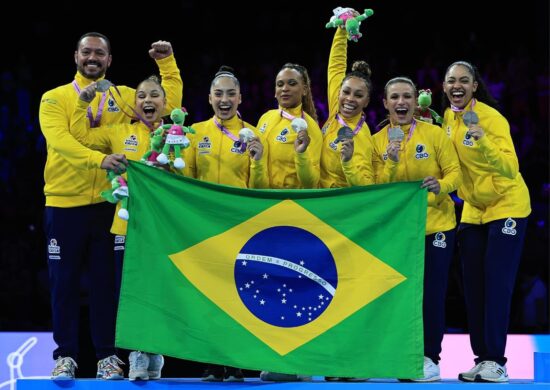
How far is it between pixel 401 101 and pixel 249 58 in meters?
5.97

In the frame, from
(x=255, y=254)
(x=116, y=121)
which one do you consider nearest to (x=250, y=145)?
(x=255, y=254)

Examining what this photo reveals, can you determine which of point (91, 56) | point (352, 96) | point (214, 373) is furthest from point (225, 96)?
point (214, 373)

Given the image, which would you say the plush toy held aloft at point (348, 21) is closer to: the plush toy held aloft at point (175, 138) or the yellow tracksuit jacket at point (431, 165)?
the yellow tracksuit jacket at point (431, 165)

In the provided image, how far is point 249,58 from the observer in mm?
10836

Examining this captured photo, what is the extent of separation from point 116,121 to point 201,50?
233 inches

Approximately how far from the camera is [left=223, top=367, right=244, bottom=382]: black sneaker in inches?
194

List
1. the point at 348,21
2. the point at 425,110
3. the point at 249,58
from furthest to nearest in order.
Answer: the point at 249,58 → the point at 425,110 → the point at 348,21

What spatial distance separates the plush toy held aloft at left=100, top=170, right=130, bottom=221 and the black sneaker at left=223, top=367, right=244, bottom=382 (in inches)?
38.5

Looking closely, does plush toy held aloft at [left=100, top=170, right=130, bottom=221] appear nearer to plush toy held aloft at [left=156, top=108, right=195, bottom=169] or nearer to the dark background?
plush toy held aloft at [left=156, top=108, right=195, bottom=169]

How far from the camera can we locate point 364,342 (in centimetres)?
472

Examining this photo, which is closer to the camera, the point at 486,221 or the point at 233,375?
the point at 233,375

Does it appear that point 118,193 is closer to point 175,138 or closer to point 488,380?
point 175,138

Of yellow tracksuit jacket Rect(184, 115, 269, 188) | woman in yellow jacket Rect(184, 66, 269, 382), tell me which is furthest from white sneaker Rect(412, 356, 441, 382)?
yellow tracksuit jacket Rect(184, 115, 269, 188)

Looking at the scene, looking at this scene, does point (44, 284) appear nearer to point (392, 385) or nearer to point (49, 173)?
point (49, 173)
